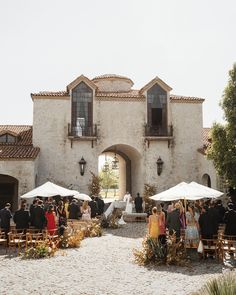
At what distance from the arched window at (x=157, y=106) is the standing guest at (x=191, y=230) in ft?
51.8

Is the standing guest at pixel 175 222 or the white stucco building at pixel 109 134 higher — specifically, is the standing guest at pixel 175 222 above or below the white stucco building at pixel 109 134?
below

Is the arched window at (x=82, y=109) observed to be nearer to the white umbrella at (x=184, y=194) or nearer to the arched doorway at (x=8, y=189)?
the arched doorway at (x=8, y=189)

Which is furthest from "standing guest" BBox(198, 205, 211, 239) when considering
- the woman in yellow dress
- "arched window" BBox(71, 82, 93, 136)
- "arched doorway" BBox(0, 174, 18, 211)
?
"arched doorway" BBox(0, 174, 18, 211)

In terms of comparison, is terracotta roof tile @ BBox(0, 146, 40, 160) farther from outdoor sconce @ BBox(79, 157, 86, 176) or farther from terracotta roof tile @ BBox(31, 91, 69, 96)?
terracotta roof tile @ BBox(31, 91, 69, 96)

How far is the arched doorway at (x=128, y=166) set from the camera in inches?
1133

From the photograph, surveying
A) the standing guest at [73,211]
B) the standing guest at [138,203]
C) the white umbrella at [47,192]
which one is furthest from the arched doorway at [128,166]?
the white umbrella at [47,192]

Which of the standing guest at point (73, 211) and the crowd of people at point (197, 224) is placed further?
the standing guest at point (73, 211)

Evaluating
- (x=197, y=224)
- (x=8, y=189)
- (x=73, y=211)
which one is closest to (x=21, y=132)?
(x=8, y=189)

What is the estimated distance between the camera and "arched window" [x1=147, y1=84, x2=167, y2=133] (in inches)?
1102

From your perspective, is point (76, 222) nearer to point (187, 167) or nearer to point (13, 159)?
point (13, 159)

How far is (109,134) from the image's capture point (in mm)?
27375

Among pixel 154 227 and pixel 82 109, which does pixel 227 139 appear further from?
pixel 82 109

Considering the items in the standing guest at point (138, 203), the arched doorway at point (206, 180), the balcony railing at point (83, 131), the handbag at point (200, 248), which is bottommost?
the handbag at point (200, 248)

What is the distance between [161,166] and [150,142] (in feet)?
6.47
